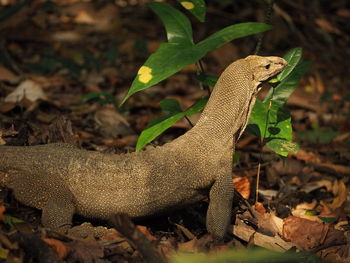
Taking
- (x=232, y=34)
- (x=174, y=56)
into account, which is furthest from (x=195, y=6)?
(x=174, y=56)

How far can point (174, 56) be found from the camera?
4684mm

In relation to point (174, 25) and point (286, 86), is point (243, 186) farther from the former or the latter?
point (174, 25)

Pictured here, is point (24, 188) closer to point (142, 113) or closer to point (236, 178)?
point (236, 178)

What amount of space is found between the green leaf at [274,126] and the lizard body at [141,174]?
45cm

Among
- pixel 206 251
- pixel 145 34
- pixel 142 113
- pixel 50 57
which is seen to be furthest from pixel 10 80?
pixel 206 251

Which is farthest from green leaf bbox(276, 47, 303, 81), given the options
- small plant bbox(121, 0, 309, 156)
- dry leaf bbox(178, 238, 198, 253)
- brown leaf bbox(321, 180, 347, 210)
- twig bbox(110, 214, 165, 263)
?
twig bbox(110, 214, 165, 263)

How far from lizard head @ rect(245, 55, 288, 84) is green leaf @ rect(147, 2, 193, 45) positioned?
664 mm

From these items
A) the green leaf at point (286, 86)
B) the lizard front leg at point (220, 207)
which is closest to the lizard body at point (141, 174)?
the lizard front leg at point (220, 207)

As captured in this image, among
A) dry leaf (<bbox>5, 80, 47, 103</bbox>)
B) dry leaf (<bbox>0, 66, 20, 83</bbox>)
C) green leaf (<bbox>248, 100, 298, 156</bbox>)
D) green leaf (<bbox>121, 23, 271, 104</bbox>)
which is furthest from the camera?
dry leaf (<bbox>0, 66, 20, 83</bbox>)

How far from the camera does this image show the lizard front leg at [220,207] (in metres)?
4.43

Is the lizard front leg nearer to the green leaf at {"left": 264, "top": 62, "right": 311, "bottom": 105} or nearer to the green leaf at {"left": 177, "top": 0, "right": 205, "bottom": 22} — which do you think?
the green leaf at {"left": 264, "top": 62, "right": 311, "bottom": 105}

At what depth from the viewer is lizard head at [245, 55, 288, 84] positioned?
4.79m

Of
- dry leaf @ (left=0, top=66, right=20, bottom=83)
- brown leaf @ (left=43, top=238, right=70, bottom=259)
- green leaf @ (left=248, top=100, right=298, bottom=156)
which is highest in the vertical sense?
green leaf @ (left=248, top=100, right=298, bottom=156)

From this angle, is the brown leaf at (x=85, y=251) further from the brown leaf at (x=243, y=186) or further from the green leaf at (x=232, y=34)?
the brown leaf at (x=243, y=186)
